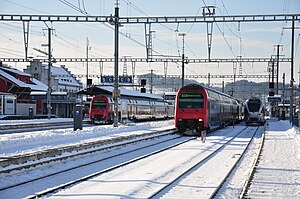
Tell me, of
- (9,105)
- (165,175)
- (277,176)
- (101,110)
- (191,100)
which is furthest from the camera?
(9,105)

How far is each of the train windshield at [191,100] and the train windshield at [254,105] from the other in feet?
67.0

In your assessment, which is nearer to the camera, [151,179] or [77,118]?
[151,179]

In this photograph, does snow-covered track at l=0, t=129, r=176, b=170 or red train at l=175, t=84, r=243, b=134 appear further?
red train at l=175, t=84, r=243, b=134

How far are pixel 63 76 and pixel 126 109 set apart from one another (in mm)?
67468

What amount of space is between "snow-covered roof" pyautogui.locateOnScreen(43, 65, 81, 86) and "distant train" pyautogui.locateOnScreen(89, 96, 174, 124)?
47562 millimetres

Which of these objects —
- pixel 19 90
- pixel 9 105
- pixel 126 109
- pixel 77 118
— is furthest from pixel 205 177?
pixel 19 90

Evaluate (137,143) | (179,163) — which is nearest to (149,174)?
(179,163)

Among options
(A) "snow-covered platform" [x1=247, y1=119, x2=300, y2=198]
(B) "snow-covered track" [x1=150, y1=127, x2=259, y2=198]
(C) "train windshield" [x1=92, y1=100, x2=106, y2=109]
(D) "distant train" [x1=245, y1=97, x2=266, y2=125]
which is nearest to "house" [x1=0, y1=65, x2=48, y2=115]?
(C) "train windshield" [x1=92, y1=100, x2=106, y2=109]

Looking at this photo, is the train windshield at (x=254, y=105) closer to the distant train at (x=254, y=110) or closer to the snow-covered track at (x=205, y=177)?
the distant train at (x=254, y=110)

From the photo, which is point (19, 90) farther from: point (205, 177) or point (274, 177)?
point (274, 177)

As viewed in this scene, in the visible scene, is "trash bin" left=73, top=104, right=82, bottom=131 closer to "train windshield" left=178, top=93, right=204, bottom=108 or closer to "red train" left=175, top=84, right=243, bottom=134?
"red train" left=175, top=84, right=243, bottom=134

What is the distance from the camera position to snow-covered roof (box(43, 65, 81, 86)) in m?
113

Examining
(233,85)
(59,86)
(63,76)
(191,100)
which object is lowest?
(191,100)

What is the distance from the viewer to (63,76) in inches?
4574
